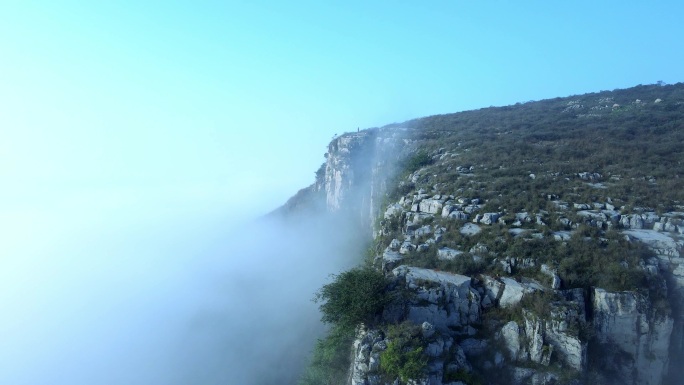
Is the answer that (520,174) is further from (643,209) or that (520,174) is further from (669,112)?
(669,112)

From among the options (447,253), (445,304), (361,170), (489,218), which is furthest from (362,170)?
(445,304)

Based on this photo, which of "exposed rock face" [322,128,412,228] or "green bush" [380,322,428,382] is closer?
"green bush" [380,322,428,382]

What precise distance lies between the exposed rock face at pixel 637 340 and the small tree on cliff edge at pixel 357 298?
28.0 ft

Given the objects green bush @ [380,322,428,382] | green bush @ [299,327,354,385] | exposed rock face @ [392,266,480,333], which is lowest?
green bush @ [299,327,354,385]

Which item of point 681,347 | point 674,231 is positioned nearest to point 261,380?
point 681,347

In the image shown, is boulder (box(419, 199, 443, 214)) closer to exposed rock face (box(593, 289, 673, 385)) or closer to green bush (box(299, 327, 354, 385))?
green bush (box(299, 327, 354, 385))

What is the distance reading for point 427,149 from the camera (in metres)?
41.9

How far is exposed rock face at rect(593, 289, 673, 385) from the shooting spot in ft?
54.2

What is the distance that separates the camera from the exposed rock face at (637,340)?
650 inches

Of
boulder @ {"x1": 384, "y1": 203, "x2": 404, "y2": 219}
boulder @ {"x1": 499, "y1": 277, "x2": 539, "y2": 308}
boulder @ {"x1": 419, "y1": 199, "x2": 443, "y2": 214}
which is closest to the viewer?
boulder @ {"x1": 499, "y1": 277, "x2": 539, "y2": 308}

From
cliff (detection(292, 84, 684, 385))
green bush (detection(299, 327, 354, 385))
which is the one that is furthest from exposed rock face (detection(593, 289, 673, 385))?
green bush (detection(299, 327, 354, 385))

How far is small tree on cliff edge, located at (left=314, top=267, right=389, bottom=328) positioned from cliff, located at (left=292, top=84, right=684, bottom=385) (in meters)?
A: 0.40

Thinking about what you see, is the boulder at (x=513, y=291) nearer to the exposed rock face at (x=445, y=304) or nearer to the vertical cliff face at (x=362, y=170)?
the exposed rock face at (x=445, y=304)

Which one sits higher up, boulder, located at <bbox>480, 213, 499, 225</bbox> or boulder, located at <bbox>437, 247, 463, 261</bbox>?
boulder, located at <bbox>480, 213, 499, 225</bbox>
